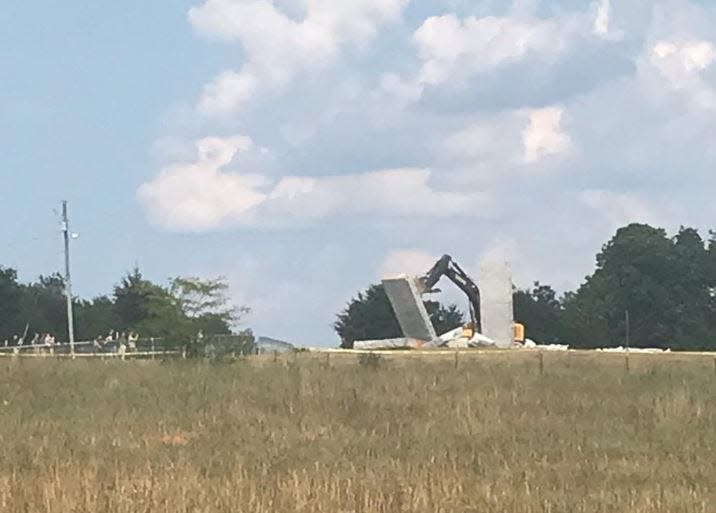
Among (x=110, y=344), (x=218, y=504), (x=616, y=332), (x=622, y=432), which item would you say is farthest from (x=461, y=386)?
(x=616, y=332)

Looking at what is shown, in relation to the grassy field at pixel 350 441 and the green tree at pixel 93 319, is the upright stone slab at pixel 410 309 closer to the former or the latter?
the green tree at pixel 93 319

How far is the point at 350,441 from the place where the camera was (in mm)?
18422

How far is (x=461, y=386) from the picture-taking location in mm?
27344

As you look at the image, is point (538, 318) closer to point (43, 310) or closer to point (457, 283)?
point (457, 283)

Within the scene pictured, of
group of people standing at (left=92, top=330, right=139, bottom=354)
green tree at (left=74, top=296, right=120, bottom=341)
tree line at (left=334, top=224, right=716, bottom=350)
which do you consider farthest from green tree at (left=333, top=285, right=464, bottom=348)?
group of people standing at (left=92, top=330, right=139, bottom=354)

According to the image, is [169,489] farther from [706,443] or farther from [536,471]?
[706,443]

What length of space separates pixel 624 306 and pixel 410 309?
1139 inches

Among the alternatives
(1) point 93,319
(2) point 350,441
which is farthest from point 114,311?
(2) point 350,441

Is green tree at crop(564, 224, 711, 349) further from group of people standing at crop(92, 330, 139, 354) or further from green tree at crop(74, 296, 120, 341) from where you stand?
group of people standing at crop(92, 330, 139, 354)

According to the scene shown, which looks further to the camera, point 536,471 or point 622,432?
point 622,432

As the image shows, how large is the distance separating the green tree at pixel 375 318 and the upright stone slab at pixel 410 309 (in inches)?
836

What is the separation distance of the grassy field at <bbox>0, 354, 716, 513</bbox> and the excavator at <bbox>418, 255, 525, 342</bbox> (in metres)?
45.8

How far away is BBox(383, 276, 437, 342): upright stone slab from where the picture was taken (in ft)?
251

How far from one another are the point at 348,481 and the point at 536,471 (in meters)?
2.82
